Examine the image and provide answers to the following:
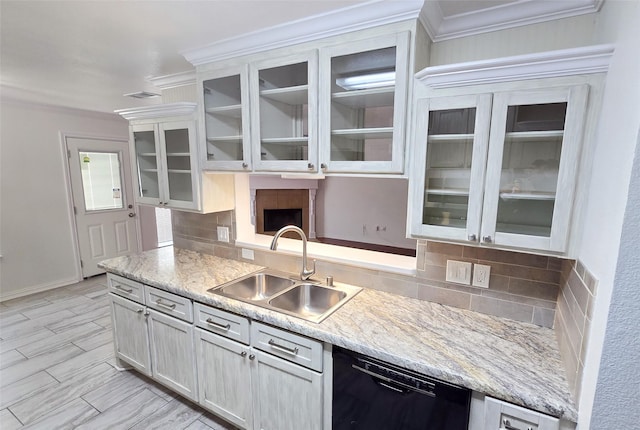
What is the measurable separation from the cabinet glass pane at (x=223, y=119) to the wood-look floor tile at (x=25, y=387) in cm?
221

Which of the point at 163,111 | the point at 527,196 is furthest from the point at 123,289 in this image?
the point at 527,196

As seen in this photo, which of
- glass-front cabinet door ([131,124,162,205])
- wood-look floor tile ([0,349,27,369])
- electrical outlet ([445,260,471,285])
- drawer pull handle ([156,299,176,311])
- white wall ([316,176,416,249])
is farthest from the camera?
white wall ([316,176,416,249])

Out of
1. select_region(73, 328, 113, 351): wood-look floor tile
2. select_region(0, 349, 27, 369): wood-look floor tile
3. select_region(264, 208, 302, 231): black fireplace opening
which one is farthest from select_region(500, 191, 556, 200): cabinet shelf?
select_region(264, 208, 302, 231): black fireplace opening

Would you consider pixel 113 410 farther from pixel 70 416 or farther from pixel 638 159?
pixel 638 159

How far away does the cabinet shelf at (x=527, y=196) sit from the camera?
1235 millimetres

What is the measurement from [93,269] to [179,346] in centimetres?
361

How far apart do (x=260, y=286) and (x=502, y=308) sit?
149 cm

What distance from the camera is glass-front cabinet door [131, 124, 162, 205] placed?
2.44 metres

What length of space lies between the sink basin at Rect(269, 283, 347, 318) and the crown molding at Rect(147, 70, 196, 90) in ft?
6.14

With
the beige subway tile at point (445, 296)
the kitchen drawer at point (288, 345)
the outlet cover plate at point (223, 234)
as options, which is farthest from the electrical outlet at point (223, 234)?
the beige subway tile at point (445, 296)

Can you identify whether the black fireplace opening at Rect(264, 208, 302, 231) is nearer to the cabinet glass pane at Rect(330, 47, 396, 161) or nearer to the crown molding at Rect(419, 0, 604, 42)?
the cabinet glass pane at Rect(330, 47, 396, 161)

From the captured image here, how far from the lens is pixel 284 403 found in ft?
5.33

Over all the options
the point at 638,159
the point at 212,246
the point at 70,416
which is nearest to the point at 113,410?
the point at 70,416

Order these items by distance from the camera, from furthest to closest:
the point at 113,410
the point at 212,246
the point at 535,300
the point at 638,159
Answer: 1. the point at 212,246
2. the point at 113,410
3. the point at 535,300
4. the point at 638,159
